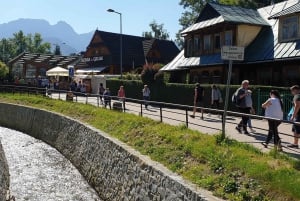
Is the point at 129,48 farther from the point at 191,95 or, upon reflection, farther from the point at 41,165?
the point at 41,165

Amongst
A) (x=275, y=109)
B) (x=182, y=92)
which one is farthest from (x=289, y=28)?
(x=275, y=109)

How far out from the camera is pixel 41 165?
64.6 feet

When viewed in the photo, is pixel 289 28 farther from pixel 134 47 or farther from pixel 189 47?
pixel 134 47

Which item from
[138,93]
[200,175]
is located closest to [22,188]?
[200,175]

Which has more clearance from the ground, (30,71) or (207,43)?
(207,43)

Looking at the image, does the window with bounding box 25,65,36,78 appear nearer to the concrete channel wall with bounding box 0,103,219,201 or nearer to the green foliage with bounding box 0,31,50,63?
the green foliage with bounding box 0,31,50,63

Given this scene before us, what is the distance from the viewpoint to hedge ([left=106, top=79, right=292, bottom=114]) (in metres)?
23.9

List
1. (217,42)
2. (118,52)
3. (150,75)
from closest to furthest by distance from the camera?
(217,42) < (150,75) < (118,52)

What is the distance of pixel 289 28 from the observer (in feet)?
93.5

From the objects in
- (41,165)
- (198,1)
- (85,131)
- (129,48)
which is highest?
(198,1)

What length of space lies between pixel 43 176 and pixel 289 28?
1830cm

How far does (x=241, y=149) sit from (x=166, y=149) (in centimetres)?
270

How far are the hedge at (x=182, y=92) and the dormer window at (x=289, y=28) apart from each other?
5.72 m

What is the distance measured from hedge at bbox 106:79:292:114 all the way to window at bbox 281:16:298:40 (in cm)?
578
